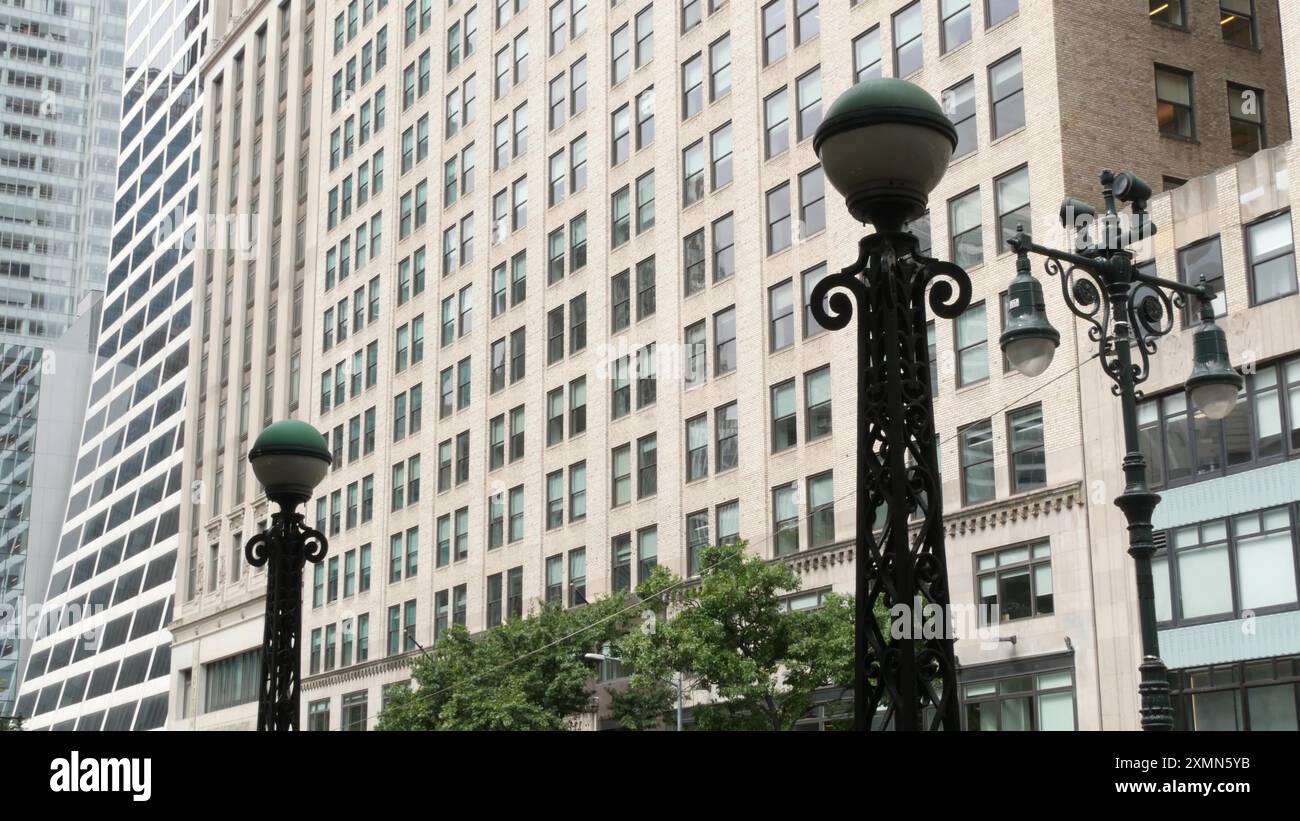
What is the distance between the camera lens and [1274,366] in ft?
113

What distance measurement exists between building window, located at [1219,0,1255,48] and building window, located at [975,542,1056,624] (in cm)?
1676

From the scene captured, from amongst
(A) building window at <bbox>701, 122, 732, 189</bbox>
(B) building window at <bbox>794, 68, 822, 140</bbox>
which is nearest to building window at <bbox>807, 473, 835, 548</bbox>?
(B) building window at <bbox>794, 68, 822, 140</bbox>

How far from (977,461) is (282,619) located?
104 feet

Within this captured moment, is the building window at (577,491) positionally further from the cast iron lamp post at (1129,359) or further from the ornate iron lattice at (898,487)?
the ornate iron lattice at (898,487)

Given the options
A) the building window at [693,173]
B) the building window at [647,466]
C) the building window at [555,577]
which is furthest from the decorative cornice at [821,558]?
the building window at [693,173]

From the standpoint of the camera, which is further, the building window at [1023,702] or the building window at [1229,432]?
the building window at [1023,702]

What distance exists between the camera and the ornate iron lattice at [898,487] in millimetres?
6000

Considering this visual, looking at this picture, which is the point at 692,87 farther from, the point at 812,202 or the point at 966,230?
the point at 966,230

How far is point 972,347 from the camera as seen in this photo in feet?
138

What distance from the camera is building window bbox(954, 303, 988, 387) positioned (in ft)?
136

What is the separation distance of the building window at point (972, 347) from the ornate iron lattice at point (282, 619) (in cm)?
3157

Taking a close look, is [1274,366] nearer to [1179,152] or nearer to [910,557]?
[1179,152]

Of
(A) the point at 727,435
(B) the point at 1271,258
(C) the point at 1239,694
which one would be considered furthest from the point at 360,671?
(B) the point at 1271,258

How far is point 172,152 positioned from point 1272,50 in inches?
4237
